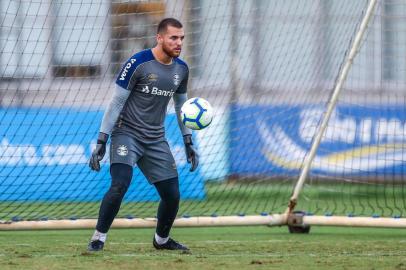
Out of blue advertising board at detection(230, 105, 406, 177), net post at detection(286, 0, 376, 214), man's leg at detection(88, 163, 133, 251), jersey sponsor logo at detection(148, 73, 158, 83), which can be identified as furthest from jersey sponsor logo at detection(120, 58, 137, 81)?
blue advertising board at detection(230, 105, 406, 177)

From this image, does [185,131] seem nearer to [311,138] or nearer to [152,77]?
[152,77]

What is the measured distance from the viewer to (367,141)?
50.4 feet

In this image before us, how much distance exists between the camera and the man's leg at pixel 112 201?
29.1 ft

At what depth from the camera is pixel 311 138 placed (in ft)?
48.7

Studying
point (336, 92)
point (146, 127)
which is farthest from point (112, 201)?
point (336, 92)

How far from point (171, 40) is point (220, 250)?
77.9 inches

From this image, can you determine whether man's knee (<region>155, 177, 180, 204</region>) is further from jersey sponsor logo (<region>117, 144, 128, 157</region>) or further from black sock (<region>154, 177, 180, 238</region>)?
jersey sponsor logo (<region>117, 144, 128, 157</region>)

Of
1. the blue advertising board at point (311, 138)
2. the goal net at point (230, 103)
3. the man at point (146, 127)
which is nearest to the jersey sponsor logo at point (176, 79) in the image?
the man at point (146, 127)

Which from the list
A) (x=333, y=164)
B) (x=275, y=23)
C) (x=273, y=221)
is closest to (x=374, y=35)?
(x=275, y=23)

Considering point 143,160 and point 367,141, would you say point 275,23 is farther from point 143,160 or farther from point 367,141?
point 143,160

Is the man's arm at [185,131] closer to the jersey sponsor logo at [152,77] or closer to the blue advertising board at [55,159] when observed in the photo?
the jersey sponsor logo at [152,77]

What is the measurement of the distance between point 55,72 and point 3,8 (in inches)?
46.3

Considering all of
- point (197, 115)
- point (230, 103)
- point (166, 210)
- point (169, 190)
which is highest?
point (230, 103)

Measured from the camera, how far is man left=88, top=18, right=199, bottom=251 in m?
8.95
